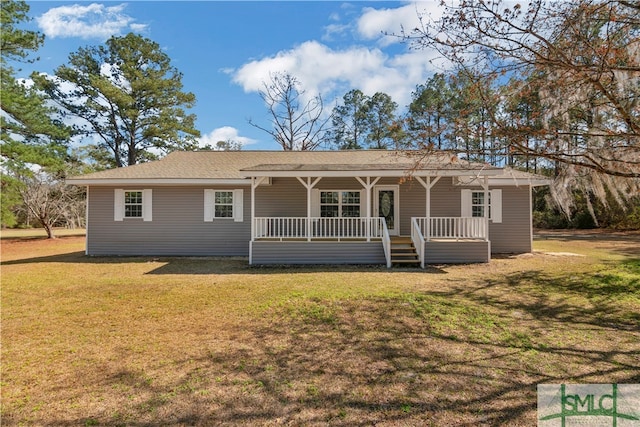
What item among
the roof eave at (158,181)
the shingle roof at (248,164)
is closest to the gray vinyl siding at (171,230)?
the roof eave at (158,181)

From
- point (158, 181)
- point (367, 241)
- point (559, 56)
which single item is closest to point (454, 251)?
point (367, 241)

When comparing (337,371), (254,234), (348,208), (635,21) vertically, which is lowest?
(337,371)

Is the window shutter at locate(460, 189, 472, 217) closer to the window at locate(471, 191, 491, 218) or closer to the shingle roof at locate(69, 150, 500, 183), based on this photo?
the window at locate(471, 191, 491, 218)

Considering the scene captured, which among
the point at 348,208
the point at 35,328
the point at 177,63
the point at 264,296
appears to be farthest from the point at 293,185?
the point at 177,63

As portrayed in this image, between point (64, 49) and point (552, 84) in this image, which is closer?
point (552, 84)

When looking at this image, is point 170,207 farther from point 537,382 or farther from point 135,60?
point 135,60

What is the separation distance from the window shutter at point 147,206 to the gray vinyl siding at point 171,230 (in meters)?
0.14

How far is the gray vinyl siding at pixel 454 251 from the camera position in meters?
10.1

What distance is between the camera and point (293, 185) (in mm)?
12234

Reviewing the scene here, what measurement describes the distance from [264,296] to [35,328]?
11.4ft

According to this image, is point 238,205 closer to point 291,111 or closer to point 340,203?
point 340,203

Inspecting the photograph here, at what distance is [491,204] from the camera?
40.3 feet

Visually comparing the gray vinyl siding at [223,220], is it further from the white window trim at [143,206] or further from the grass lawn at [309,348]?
the grass lawn at [309,348]

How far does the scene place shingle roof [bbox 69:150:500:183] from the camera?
10.4m
